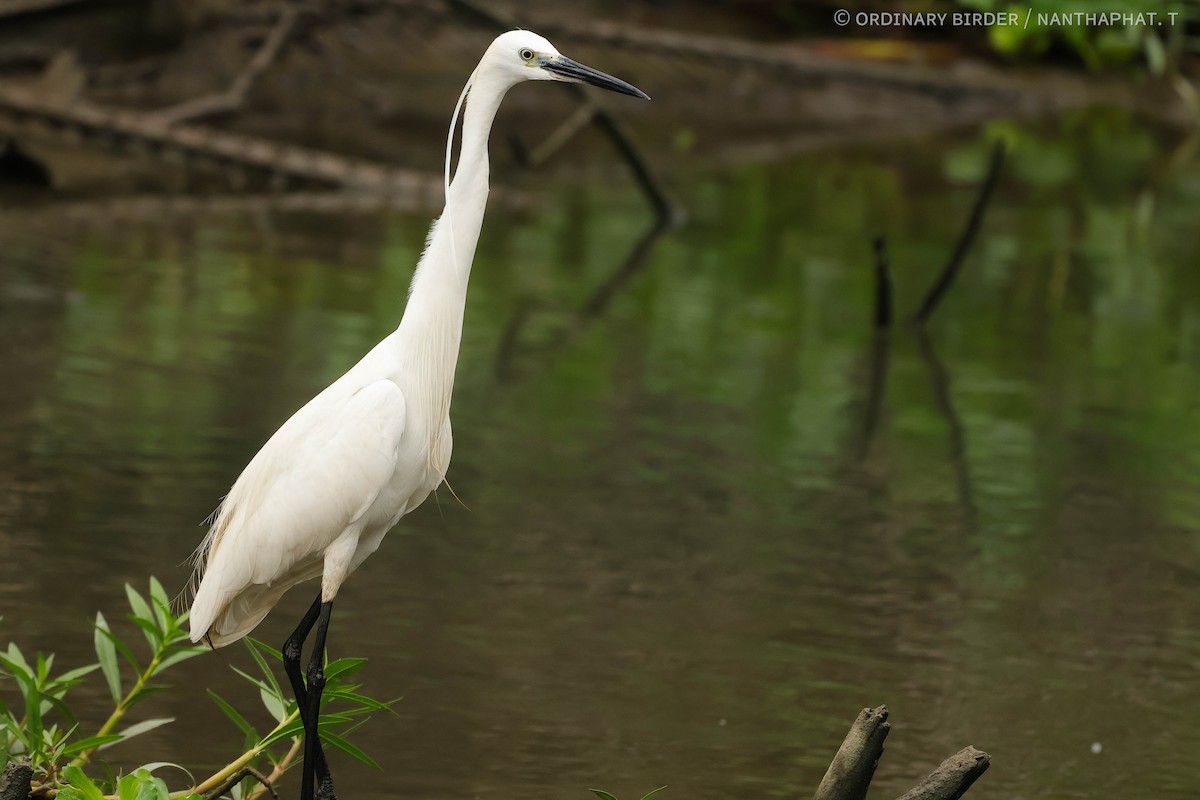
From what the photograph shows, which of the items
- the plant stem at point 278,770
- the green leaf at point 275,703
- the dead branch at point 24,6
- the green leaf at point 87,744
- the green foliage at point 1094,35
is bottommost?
the plant stem at point 278,770

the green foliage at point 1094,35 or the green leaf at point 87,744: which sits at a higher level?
the green foliage at point 1094,35

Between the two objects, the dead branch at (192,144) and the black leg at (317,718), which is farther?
the dead branch at (192,144)

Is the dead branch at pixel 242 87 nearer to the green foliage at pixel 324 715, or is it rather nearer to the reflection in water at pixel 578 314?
the reflection in water at pixel 578 314

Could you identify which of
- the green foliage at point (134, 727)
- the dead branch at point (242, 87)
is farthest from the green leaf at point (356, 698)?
the dead branch at point (242, 87)

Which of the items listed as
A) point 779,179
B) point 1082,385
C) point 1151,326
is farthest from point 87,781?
point 779,179

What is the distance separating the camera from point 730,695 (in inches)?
163

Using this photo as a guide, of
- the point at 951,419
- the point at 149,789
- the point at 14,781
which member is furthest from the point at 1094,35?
the point at 14,781

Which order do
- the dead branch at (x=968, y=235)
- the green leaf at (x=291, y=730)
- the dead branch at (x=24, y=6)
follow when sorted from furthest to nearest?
the dead branch at (x=24, y=6) < the dead branch at (x=968, y=235) < the green leaf at (x=291, y=730)

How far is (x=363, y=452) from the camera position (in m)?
2.93

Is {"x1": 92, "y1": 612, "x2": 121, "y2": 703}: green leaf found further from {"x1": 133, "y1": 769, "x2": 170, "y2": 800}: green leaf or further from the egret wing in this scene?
{"x1": 133, "y1": 769, "x2": 170, "y2": 800}: green leaf

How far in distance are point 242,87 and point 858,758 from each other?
32.5 feet

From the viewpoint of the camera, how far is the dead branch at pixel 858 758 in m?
2.53

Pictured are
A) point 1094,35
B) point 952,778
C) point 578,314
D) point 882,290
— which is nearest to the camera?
point 952,778

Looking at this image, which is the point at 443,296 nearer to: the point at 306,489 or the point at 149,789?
the point at 306,489
